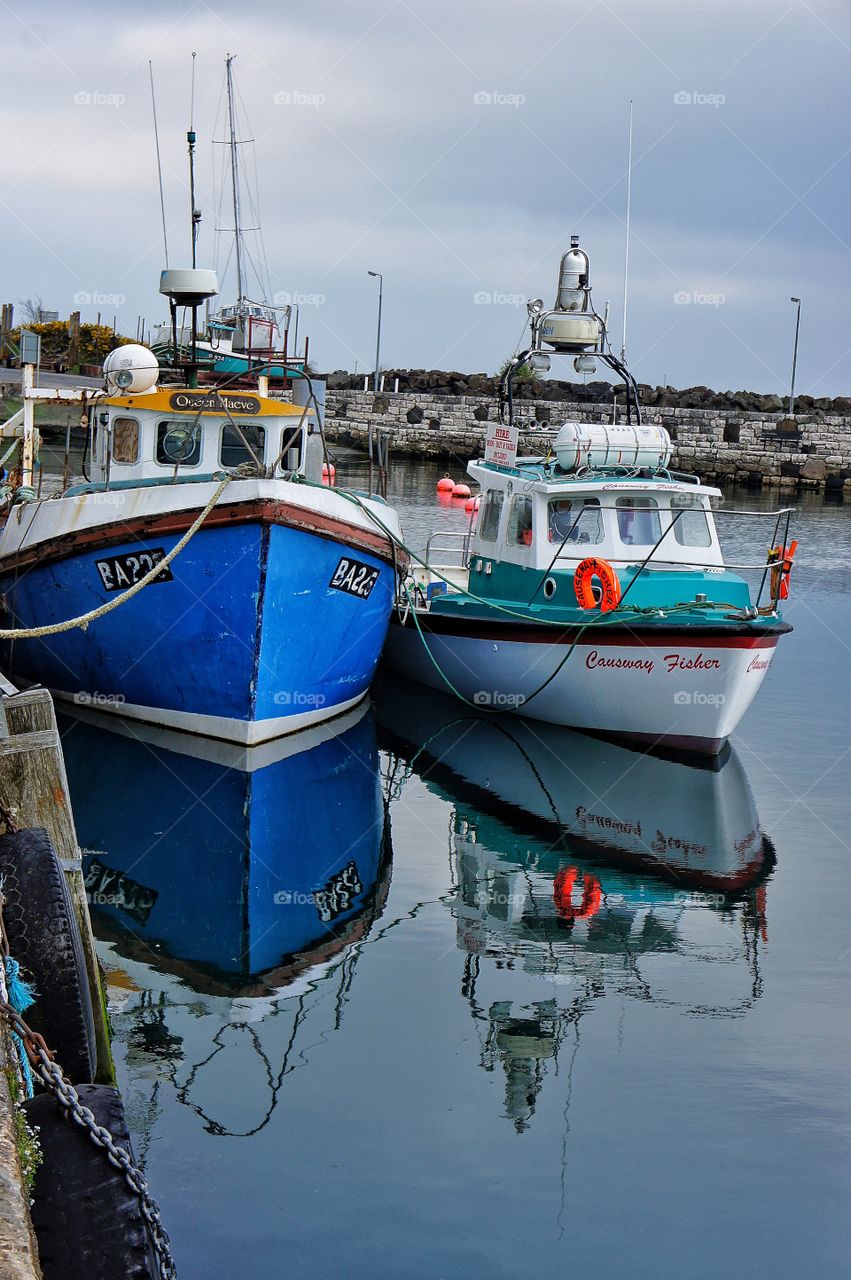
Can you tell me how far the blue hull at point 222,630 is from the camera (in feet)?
39.0

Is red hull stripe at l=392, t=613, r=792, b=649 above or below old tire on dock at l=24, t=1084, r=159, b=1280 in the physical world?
above

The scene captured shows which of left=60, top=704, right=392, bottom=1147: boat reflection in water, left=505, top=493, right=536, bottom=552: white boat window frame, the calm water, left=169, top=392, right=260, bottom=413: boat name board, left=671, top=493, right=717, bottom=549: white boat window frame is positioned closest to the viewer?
the calm water

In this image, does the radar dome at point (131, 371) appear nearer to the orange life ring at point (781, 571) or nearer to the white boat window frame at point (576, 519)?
the white boat window frame at point (576, 519)

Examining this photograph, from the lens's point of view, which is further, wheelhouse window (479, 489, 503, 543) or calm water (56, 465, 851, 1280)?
wheelhouse window (479, 489, 503, 543)

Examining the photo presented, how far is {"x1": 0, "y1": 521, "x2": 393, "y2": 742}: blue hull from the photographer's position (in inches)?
468

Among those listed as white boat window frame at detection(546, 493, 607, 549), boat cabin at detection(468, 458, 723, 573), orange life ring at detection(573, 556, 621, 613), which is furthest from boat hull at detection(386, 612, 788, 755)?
white boat window frame at detection(546, 493, 607, 549)

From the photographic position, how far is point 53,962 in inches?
217

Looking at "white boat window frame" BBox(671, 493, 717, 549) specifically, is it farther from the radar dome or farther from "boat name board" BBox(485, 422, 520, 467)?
the radar dome

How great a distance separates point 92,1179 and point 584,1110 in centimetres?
287

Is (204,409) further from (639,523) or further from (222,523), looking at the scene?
(639,523)

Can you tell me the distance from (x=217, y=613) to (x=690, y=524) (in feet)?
16.7

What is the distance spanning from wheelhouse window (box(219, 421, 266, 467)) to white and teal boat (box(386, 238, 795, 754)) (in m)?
2.12

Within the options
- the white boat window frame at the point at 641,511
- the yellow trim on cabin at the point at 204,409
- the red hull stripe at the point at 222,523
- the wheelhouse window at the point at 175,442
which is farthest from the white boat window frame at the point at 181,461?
the white boat window frame at the point at 641,511

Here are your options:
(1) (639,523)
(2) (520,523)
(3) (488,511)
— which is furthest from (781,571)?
(3) (488,511)
